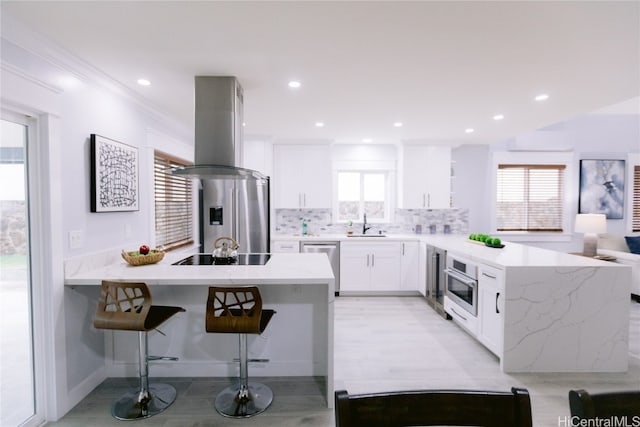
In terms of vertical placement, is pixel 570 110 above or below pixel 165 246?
above

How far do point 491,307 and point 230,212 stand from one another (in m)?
3.14

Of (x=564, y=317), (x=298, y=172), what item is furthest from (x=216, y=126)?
(x=564, y=317)

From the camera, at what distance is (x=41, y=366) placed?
1.99 meters

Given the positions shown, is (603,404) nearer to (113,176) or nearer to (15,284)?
(15,284)

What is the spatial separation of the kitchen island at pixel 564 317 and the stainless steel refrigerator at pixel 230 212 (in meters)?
3.01

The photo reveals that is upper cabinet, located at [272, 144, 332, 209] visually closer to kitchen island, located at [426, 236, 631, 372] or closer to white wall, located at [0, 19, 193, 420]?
white wall, located at [0, 19, 193, 420]

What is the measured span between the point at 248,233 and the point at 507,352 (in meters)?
3.15

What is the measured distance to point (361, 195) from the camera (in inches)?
215

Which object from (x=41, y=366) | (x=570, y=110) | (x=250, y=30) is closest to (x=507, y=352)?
(x=570, y=110)

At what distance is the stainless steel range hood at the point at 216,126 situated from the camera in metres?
2.49

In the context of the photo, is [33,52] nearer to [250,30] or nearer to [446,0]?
[250,30]

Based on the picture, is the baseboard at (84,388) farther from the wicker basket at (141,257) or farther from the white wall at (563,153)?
the white wall at (563,153)

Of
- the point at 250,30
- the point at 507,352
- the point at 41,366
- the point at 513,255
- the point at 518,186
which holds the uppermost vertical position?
the point at 250,30

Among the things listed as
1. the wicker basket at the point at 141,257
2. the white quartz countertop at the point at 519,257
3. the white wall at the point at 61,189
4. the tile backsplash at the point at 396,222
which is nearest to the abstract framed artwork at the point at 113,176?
the white wall at the point at 61,189
